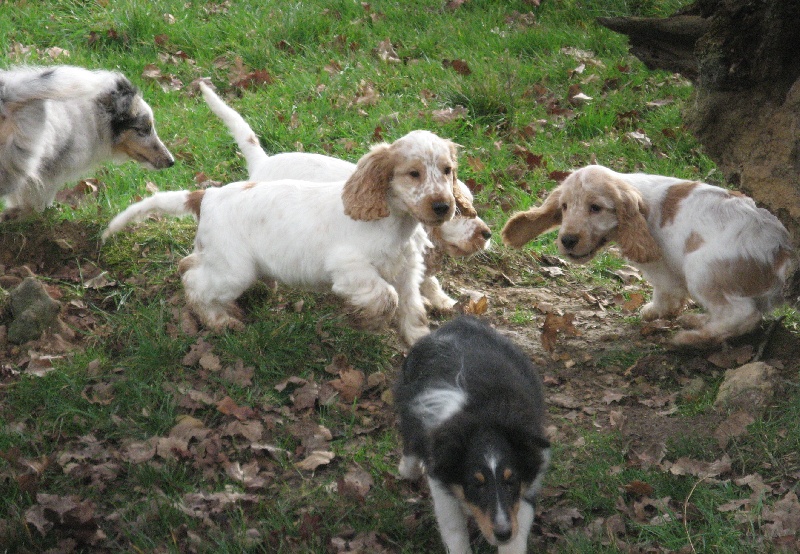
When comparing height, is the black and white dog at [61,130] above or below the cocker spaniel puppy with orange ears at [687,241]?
below

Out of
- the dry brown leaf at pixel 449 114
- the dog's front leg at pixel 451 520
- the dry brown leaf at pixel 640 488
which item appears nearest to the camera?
the dog's front leg at pixel 451 520

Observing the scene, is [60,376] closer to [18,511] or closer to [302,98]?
[18,511]

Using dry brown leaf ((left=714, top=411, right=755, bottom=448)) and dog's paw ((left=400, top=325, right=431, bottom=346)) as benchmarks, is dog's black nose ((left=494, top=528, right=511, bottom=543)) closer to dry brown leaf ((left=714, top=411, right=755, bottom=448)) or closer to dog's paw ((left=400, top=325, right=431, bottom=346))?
dry brown leaf ((left=714, top=411, right=755, bottom=448))

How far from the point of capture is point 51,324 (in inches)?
207

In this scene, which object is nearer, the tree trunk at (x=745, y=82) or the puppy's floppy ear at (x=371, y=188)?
the tree trunk at (x=745, y=82)

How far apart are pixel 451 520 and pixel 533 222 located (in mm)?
2648

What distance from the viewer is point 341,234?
5125 millimetres

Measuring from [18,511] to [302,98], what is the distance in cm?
548

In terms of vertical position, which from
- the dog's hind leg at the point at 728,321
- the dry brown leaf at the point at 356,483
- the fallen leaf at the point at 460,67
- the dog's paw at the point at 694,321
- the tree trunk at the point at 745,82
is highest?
the tree trunk at the point at 745,82

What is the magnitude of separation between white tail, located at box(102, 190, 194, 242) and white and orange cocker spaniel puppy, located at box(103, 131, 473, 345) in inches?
6.7

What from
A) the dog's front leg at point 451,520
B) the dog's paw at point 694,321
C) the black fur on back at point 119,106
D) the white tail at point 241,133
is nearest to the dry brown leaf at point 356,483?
the dog's front leg at point 451,520

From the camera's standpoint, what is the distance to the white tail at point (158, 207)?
223 inches

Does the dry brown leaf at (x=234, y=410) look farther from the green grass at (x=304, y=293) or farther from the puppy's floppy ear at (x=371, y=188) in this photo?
the puppy's floppy ear at (x=371, y=188)

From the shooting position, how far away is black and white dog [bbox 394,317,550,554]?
3283 mm
